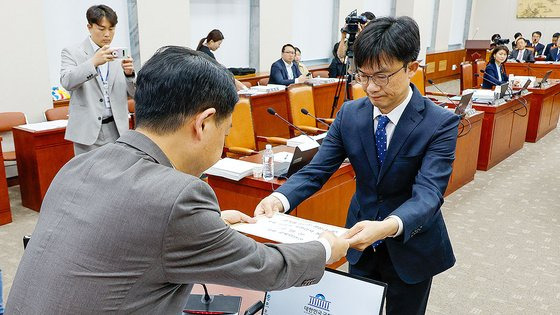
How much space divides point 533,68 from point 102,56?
8.65 meters

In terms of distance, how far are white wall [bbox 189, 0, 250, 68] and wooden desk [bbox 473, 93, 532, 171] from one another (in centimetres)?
402

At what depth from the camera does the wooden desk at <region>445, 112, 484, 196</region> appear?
4719mm

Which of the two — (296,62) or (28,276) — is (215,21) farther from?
(28,276)

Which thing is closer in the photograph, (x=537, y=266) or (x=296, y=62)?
(x=537, y=266)

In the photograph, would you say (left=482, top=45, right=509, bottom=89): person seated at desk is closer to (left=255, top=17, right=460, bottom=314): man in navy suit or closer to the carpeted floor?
the carpeted floor

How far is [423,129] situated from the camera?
150 cm

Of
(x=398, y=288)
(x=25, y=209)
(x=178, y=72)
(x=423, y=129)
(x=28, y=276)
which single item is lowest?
(x=25, y=209)

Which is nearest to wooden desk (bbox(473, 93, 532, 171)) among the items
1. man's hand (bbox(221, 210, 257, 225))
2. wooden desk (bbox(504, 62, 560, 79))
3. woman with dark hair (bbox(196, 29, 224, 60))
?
woman with dark hair (bbox(196, 29, 224, 60))

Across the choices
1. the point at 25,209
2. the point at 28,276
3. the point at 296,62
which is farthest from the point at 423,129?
the point at 296,62

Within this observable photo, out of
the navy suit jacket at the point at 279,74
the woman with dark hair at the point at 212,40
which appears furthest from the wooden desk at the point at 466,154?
the woman with dark hair at the point at 212,40

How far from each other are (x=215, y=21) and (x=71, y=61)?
4588 millimetres

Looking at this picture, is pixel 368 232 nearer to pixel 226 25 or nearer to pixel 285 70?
pixel 285 70

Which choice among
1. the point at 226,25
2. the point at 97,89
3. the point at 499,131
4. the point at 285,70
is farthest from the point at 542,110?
the point at 97,89

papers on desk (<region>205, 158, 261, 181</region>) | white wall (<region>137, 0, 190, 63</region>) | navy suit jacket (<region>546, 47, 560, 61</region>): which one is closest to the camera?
papers on desk (<region>205, 158, 261, 181</region>)
